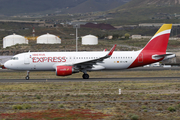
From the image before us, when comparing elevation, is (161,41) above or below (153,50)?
above

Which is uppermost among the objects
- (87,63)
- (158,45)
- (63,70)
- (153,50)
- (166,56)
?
(158,45)

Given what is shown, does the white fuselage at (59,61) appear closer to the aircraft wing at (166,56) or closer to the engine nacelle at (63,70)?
the engine nacelle at (63,70)

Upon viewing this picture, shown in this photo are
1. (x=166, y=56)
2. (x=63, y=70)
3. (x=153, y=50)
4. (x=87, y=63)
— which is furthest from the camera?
(x=153, y=50)

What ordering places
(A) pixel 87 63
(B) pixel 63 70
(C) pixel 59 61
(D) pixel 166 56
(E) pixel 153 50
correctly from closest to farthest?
(B) pixel 63 70
(A) pixel 87 63
(C) pixel 59 61
(D) pixel 166 56
(E) pixel 153 50

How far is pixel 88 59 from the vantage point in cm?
4025

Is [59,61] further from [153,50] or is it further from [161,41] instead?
[161,41]

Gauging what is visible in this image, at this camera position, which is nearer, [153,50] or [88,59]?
[88,59]

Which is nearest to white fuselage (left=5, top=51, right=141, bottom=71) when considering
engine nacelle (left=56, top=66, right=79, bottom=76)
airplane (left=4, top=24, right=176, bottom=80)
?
airplane (left=4, top=24, right=176, bottom=80)

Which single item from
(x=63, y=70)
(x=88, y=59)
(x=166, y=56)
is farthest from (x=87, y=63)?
(x=166, y=56)

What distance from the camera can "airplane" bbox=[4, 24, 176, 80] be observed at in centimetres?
3938

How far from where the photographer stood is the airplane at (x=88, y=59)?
39375 mm

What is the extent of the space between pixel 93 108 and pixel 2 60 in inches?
2548

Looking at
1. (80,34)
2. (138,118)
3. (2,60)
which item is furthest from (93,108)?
(80,34)

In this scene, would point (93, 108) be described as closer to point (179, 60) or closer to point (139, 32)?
point (179, 60)
